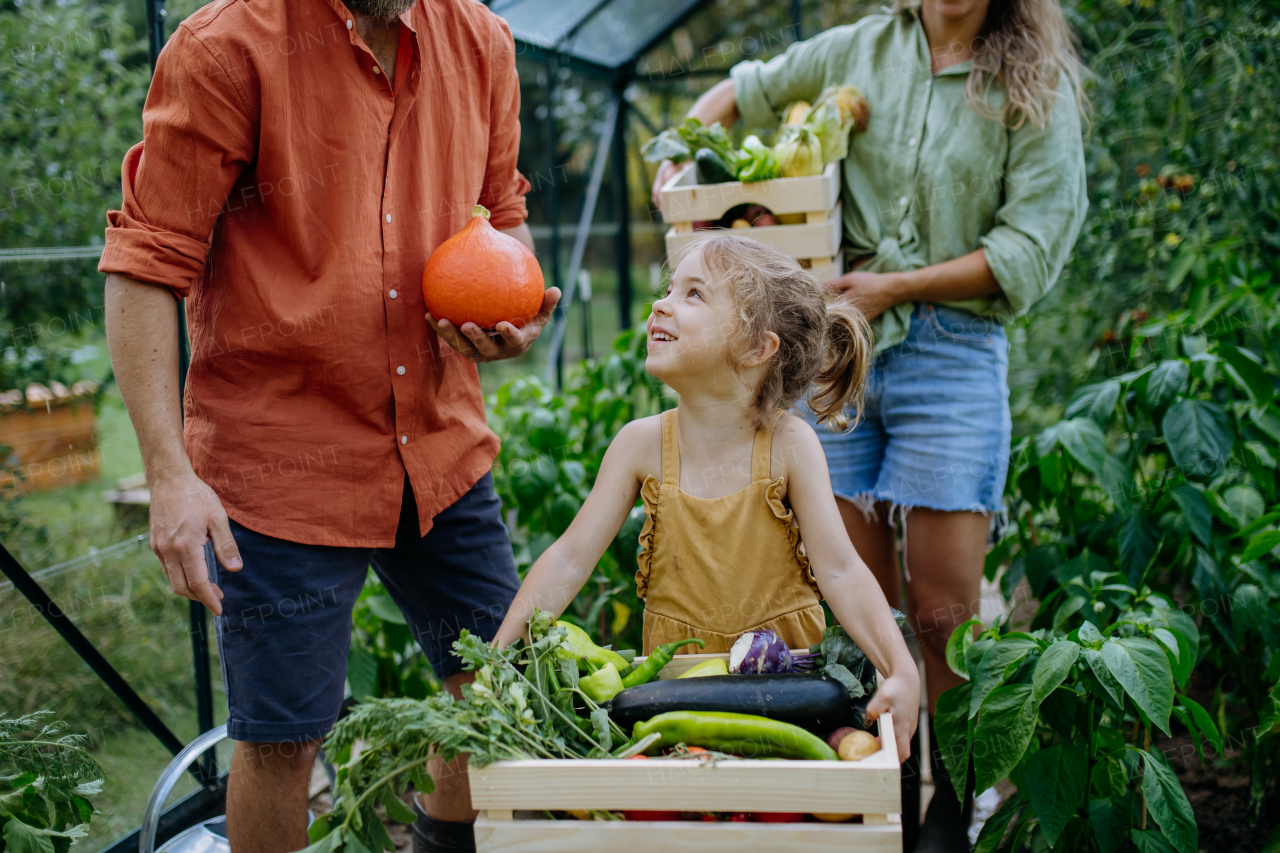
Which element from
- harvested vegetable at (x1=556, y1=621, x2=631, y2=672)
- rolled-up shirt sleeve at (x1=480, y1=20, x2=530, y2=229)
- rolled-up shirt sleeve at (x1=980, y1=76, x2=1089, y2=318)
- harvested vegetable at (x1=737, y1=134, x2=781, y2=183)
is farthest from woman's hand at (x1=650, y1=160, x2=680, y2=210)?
harvested vegetable at (x1=556, y1=621, x2=631, y2=672)

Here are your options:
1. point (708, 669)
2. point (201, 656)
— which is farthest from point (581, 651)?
point (201, 656)

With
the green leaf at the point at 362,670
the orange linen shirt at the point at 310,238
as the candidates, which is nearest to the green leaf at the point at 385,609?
the green leaf at the point at 362,670

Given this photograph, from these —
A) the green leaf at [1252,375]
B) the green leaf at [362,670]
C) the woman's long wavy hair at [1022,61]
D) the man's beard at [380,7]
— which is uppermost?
the man's beard at [380,7]

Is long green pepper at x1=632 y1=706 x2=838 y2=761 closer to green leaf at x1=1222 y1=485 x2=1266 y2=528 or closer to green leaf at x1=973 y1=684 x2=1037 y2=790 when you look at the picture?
green leaf at x1=973 y1=684 x2=1037 y2=790

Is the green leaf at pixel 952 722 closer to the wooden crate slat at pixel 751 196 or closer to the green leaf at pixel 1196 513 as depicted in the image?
the green leaf at pixel 1196 513

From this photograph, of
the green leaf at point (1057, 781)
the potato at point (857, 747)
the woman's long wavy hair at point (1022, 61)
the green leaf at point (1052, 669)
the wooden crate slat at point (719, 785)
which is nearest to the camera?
the wooden crate slat at point (719, 785)

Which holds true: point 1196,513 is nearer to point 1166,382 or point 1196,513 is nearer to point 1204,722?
point 1166,382

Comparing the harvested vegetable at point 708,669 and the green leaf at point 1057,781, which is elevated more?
the harvested vegetable at point 708,669

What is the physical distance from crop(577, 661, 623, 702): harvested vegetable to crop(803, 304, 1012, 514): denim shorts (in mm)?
906

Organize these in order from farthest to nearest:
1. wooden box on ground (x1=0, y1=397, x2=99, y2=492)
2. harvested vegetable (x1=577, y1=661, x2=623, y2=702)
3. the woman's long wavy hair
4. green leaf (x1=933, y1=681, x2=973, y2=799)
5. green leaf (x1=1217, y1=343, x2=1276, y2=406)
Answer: wooden box on ground (x1=0, y1=397, x2=99, y2=492)
green leaf (x1=1217, y1=343, x2=1276, y2=406)
the woman's long wavy hair
green leaf (x1=933, y1=681, x2=973, y2=799)
harvested vegetable (x1=577, y1=661, x2=623, y2=702)

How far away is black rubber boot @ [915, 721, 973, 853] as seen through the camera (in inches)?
77.4

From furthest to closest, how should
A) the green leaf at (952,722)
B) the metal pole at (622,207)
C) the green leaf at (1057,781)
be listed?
the metal pole at (622,207) → the green leaf at (952,722) → the green leaf at (1057,781)

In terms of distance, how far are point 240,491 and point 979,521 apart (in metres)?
1.51

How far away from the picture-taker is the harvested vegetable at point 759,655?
1512mm
